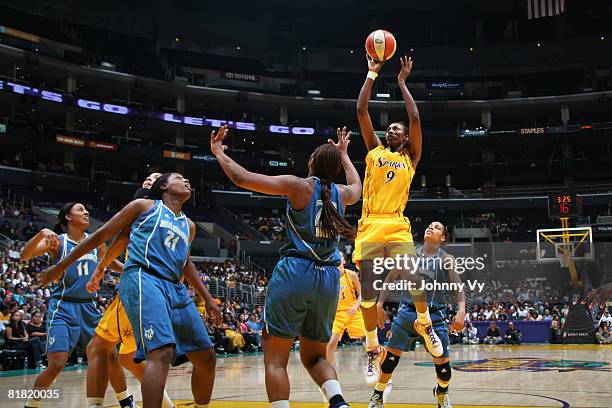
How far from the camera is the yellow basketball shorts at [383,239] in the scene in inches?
276

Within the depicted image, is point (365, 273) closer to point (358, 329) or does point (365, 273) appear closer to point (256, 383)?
point (358, 329)

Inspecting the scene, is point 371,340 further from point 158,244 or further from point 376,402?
point 158,244

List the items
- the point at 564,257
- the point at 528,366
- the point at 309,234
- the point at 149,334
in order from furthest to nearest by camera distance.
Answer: the point at 564,257, the point at 528,366, the point at 309,234, the point at 149,334

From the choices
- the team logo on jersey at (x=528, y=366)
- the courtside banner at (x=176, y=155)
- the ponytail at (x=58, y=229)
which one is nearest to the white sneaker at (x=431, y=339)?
the ponytail at (x=58, y=229)

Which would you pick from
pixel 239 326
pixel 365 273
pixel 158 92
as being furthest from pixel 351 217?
pixel 365 273

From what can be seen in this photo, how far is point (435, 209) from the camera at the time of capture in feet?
Result: 149

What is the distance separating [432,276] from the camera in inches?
307

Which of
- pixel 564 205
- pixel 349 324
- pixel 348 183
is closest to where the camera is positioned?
pixel 348 183

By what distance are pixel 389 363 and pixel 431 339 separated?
55 cm

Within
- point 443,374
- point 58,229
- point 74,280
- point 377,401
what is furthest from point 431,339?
point 58,229

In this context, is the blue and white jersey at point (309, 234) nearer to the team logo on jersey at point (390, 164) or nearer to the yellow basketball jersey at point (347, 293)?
the team logo on jersey at point (390, 164)

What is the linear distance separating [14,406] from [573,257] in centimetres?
2518

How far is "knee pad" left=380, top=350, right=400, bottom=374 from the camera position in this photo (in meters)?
7.12

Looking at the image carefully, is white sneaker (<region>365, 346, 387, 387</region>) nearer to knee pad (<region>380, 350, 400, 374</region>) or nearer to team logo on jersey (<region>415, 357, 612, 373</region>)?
knee pad (<region>380, 350, 400, 374</region>)
